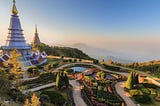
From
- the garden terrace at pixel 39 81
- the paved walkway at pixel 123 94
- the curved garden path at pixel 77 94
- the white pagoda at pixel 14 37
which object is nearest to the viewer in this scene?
the curved garden path at pixel 77 94

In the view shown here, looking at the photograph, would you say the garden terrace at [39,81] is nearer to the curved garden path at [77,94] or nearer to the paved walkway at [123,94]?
the curved garden path at [77,94]

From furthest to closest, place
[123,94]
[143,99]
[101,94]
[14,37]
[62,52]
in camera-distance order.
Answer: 1. [62,52]
2. [14,37]
3. [123,94]
4. [101,94]
5. [143,99]

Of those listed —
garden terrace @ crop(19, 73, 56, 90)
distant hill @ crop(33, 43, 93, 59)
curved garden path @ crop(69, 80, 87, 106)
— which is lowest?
curved garden path @ crop(69, 80, 87, 106)

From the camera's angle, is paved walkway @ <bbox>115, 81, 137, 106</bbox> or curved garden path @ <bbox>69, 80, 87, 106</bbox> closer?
curved garden path @ <bbox>69, 80, 87, 106</bbox>

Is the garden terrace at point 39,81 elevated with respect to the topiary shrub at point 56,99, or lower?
elevated

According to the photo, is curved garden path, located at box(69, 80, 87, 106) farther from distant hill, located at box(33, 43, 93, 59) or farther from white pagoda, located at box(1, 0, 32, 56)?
distant hill, located at box(33, 43, 93, 59)

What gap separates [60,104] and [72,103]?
1.72 m

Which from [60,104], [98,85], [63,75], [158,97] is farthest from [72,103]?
[158,97]

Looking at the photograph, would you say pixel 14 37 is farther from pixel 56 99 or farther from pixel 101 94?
pixel 101 94

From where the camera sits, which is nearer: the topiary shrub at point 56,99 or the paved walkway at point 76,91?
the topiary shrub at point 56,99

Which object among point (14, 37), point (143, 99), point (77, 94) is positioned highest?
point (14, 37)

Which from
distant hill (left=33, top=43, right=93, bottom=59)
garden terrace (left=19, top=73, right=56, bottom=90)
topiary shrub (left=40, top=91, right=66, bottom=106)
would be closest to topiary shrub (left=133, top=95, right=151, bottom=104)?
topiary shrub (left=40, top=91, right=66, bottom=106)

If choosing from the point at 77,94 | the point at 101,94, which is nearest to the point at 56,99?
the point at 77,94

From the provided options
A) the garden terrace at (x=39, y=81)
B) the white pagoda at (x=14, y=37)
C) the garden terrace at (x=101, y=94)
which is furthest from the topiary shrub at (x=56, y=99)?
the white pagoda at (x=14, y=37)
